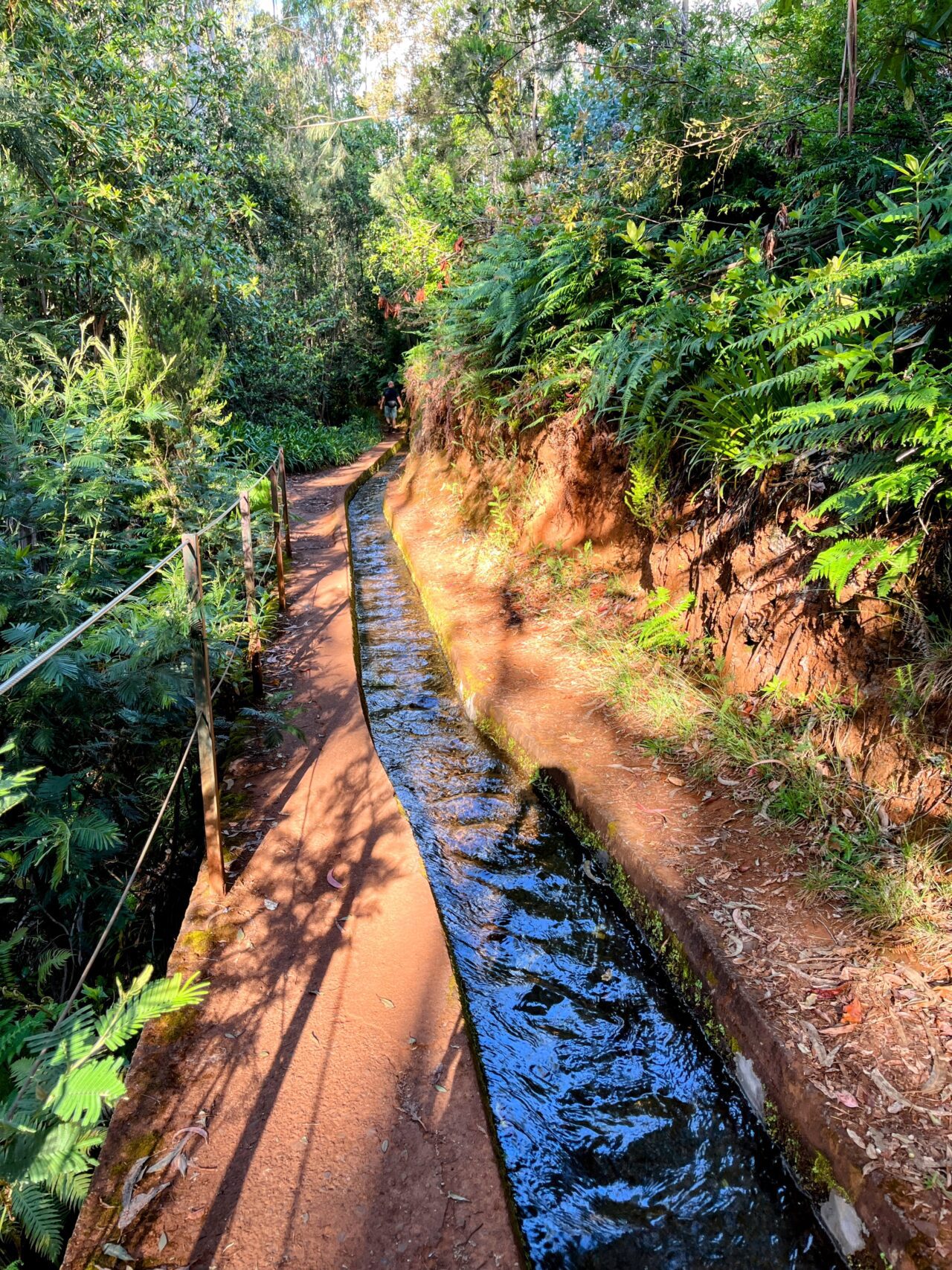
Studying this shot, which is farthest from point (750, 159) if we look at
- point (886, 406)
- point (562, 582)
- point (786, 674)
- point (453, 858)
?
point (453, 858)

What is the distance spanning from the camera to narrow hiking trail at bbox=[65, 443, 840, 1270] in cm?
205

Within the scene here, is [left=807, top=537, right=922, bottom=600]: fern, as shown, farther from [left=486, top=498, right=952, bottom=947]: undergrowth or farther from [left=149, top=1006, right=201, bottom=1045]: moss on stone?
[left=149, top=1006, right=201, bottom=1045]: moss on stone

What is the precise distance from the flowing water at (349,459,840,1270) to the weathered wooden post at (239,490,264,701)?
1415 millimetres

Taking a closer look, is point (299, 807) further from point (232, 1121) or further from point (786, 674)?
point (786, 674)

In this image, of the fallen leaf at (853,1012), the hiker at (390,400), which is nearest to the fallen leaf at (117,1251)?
the fallen leaf at (853,1012)

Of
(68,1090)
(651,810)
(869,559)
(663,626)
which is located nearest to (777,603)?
(869,559)

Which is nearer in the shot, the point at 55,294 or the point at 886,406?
the point at 886,406

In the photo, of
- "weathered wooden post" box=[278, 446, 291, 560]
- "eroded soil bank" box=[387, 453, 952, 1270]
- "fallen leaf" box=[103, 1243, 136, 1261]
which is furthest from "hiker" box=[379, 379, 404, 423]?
"fallen leaf" box=[103, 1243, 136, 1261]

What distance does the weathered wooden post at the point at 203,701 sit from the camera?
318 centimetres

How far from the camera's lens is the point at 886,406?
322 cm

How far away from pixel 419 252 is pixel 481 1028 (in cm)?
1321

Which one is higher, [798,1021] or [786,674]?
[786,674]

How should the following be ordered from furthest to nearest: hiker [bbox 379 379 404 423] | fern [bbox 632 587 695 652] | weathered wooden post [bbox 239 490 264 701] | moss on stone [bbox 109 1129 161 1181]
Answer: hiker [bbox 379 379 404 423] < weathered wooden post [bbox 239 490 264 701] < fern [bbox 632 587 695 652] < moss on stone [bbox 109 1129 161 1181]

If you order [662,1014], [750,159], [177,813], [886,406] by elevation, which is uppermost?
[750,159]
